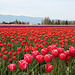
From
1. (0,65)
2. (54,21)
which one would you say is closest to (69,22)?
(54,21)

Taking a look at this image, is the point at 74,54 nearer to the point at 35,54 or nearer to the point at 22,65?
the point at 35,54

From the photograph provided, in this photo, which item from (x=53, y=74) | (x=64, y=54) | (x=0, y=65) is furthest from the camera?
(x=0, y=65)

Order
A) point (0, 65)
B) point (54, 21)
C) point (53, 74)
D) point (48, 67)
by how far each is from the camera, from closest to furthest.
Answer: point (48, 67) < point (53, 74) < point (0, 65) < point (54, 21)

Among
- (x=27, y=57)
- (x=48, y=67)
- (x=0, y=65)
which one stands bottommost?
(x=0, y=65)

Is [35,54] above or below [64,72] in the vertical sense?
above

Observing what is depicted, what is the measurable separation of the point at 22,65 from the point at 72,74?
1701 millimetres

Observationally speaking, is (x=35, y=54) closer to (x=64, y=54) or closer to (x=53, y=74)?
(x=64, y=54)

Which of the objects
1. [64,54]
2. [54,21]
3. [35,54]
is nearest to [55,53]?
[64,54]

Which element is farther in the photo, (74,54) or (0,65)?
(0,65)

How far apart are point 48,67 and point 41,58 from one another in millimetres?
175

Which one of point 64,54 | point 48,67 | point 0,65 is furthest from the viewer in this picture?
point 0,65

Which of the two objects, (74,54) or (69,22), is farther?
(69,22)

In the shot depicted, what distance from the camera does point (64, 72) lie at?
11.7 ft

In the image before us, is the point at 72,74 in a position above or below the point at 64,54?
below
